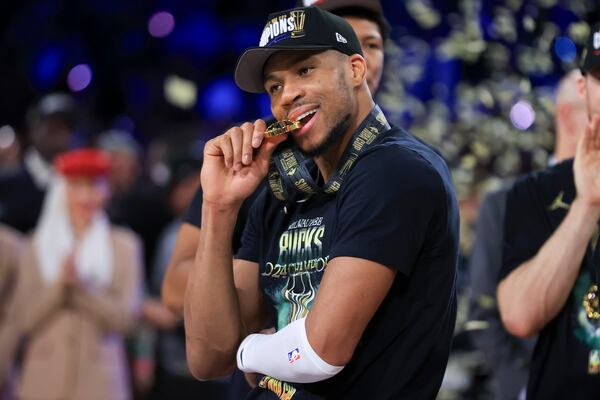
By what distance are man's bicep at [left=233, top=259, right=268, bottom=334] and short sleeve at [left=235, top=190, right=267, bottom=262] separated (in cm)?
4

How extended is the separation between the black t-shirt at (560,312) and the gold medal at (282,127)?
1.00 metres

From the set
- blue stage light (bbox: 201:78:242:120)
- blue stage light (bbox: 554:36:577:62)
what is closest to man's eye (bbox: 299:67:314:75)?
blue stage light (bbox: 554:36:577:62)

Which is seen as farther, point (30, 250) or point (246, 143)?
point (30, 250)

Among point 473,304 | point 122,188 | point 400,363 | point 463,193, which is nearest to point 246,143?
point 400,363

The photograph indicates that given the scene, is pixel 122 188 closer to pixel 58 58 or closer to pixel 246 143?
pixel 58 58

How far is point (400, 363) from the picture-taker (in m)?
2.66

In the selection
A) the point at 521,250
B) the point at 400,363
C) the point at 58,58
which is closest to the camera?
the point at 400,363

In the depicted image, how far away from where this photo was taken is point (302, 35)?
277cm

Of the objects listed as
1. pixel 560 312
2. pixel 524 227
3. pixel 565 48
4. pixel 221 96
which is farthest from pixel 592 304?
pixel 221 96

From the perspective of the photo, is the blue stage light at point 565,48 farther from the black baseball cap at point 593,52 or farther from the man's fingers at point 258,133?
the man's fingers at point 258,133

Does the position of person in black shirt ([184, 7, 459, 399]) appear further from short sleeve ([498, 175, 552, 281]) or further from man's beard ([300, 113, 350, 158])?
short sleeve ([498, 175, 552, 281])

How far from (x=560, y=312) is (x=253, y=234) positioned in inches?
39.7

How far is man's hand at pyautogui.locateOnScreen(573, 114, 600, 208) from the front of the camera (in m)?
3.20

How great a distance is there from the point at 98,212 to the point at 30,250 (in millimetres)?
465
